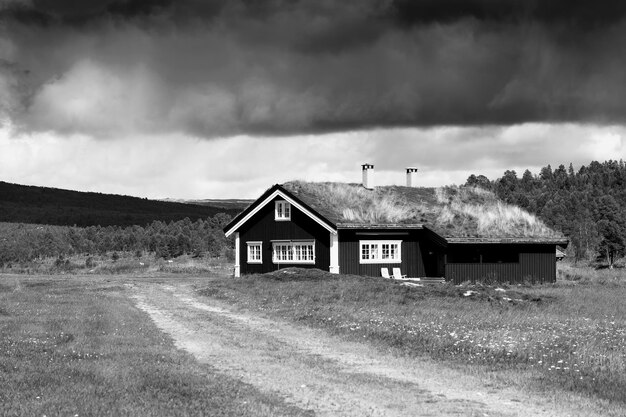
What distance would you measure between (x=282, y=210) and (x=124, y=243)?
94523mm

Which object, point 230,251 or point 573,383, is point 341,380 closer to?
point 573,383

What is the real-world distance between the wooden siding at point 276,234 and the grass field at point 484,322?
4.99 m

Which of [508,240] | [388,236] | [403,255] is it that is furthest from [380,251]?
[508,240]

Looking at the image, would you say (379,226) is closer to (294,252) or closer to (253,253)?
(294,252)

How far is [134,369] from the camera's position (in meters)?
15.2

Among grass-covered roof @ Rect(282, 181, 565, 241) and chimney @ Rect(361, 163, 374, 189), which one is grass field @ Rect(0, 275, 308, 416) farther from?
chimney @ Rect(361, 163, 374, 189)

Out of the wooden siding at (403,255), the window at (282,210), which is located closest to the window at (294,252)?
the window at (282,210)

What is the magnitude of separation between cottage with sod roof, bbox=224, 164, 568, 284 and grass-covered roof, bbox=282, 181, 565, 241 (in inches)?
2.7

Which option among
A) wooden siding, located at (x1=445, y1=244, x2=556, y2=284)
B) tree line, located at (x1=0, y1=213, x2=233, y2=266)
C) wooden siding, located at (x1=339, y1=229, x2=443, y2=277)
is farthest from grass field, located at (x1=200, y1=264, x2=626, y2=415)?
tree line, located at (x1=0, y1=213, x2=233, y2=266)

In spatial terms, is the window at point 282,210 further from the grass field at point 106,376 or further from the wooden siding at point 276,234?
the grass field at point 106,376

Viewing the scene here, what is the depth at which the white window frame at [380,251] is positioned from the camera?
160 feet

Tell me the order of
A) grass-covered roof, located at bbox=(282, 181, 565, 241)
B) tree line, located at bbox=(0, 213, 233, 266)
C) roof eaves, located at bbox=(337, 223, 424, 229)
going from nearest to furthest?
roof eaves, located at bbox=(337, 223, 424, 229)
grass-covered roof, located at bbox=(282, 181, 565, 241)
tree line, located at bbox=(0, 213, 233, 266)

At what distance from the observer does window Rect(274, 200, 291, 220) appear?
5031 cm

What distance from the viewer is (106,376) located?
559 inches
